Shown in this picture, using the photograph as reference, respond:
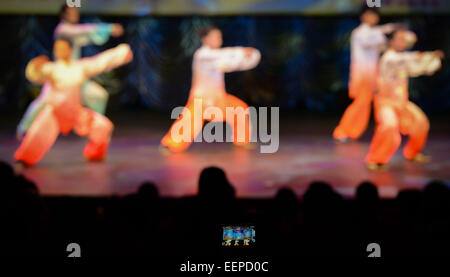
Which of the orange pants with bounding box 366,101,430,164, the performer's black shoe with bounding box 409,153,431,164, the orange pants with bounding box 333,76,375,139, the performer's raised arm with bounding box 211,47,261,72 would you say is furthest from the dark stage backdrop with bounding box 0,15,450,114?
the orange pants with bounding box 366,101,430,164

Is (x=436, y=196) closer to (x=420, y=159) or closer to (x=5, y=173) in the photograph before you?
(x=5, y=173)

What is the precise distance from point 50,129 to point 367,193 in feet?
11.3

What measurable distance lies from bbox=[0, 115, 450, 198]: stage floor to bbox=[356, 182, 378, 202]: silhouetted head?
5.64 feet

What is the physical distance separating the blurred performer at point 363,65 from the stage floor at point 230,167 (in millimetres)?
281

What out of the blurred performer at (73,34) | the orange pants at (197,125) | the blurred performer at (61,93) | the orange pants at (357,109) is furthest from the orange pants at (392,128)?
the blurred performer at (73,34)

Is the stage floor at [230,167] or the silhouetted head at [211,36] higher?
the silhouetted head at [211,36]

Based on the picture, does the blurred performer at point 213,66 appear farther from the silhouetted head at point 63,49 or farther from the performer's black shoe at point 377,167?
the performer's black shoe at point 377,167

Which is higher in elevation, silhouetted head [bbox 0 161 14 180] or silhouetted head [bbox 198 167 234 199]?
silhouetted head [bbox 0 161 14 180]

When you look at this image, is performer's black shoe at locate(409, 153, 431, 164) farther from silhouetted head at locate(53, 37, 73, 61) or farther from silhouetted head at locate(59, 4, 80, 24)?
silhouetted head at locate(59, 4, 80, 24)

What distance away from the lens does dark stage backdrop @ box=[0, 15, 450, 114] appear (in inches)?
404

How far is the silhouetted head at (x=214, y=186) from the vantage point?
225 cm

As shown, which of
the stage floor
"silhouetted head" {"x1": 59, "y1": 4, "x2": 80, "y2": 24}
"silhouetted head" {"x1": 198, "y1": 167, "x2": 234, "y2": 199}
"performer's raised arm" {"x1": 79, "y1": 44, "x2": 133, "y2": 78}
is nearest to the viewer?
"silhouetted head" {"x1": 198, "y1": 167, "x2": 234, "y2": 199}

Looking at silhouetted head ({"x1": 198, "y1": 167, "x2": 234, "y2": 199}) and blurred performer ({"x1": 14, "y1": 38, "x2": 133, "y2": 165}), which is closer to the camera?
silhouetted head ({"x1": 198, "y1": 167, "x2": 234, "y2": 199})
